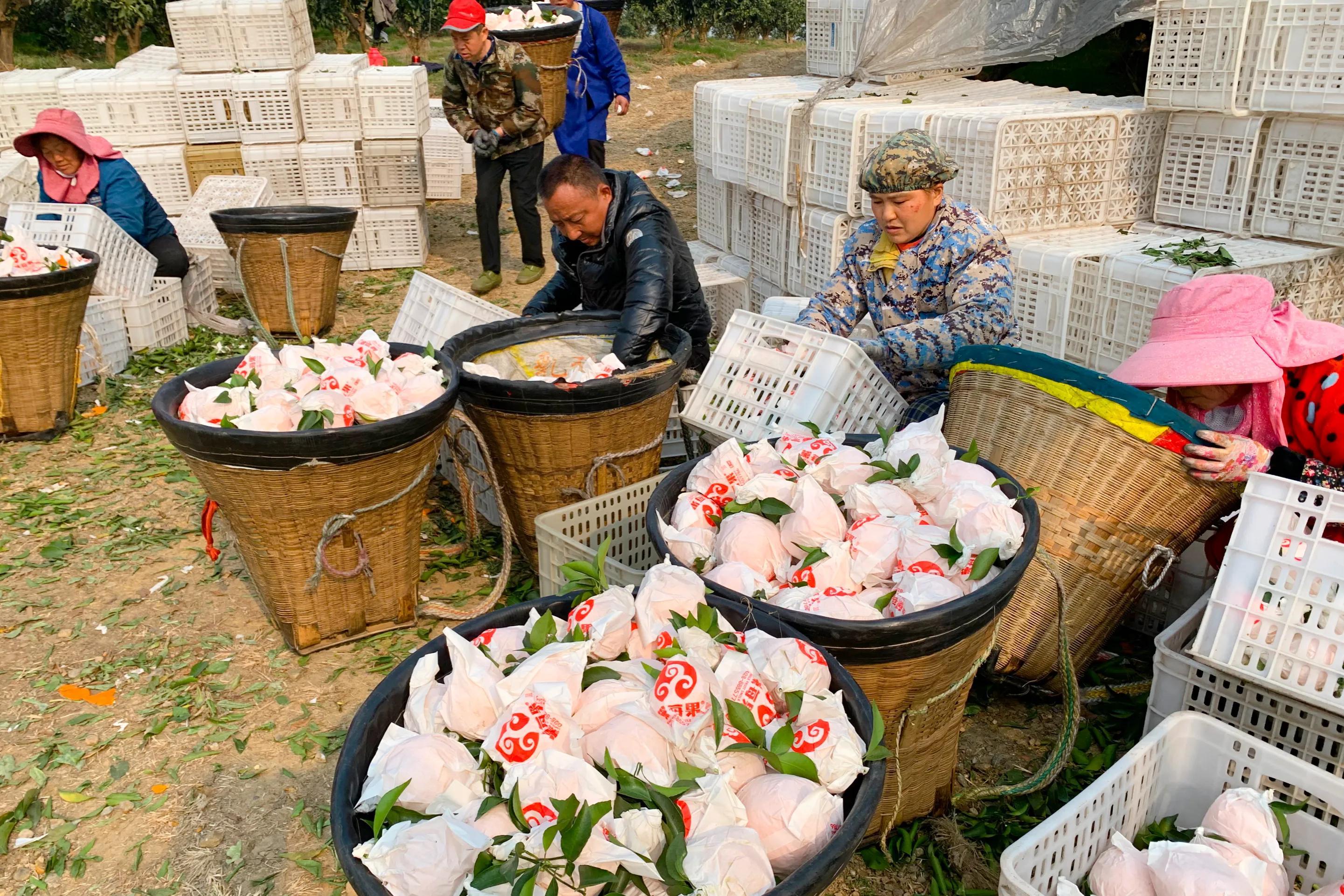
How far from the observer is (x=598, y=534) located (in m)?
3.02

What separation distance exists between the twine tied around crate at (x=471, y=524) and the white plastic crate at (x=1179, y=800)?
6.78 feet

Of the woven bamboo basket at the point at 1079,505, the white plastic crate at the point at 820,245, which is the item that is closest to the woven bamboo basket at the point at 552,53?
the white plastic crate at the point at 820,245

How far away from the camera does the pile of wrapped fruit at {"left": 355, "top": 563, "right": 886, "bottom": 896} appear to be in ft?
4.58

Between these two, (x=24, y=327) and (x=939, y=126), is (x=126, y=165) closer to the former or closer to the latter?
(x=24, y=327)

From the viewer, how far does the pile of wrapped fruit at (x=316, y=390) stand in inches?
119

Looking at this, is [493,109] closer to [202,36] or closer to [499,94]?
[499,94]

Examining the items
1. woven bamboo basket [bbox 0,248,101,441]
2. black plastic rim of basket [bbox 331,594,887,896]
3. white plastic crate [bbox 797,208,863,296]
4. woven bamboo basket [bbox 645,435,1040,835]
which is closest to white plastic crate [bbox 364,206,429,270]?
woven bamboo basket [bbox 0,248,101,441]

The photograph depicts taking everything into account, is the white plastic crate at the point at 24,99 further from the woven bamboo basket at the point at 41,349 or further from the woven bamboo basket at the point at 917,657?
the woven bamboo basket at the point at 917,657

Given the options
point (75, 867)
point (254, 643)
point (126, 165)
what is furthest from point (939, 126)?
point (126, 165)

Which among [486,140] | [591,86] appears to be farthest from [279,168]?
[591,86]

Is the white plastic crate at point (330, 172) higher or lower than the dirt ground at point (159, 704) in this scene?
higher

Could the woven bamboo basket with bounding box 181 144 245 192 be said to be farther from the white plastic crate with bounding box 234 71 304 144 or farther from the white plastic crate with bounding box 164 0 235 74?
the white plastic crate with bounding box 164 0 235 74

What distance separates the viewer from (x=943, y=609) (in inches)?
78.6

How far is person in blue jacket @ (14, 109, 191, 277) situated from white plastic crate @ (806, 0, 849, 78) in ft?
15.8
